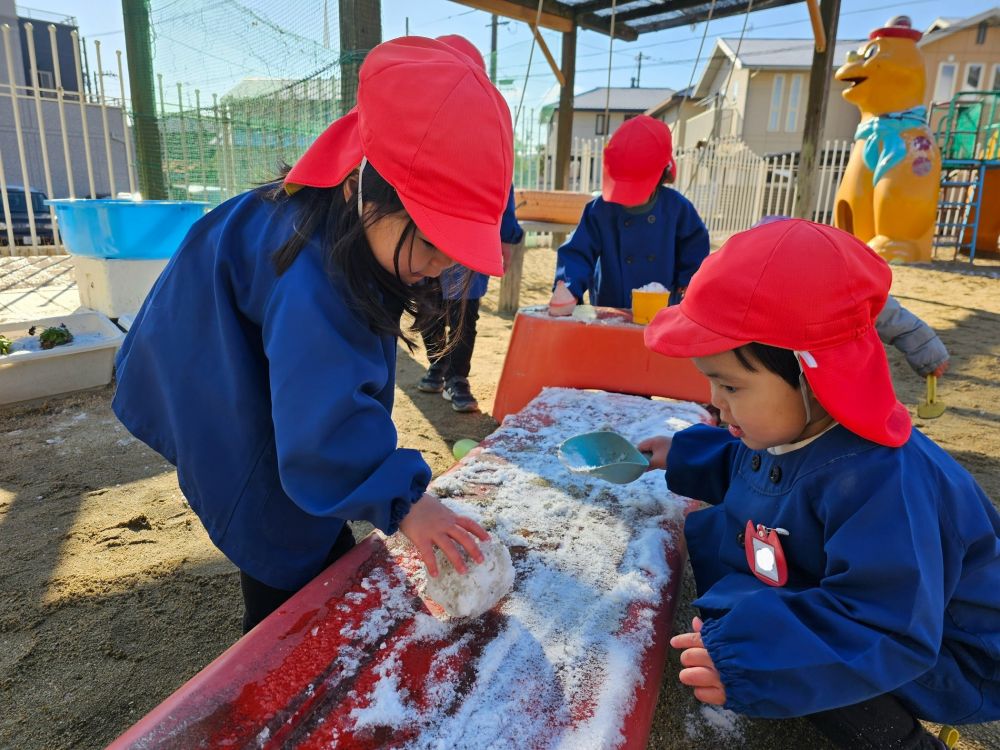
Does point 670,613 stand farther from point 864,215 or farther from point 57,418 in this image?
point 864,215

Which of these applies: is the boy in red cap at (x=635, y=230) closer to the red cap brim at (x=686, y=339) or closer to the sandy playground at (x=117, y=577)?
the sandy playground at (x=117, y=577)

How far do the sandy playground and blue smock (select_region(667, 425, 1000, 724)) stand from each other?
0.43 metres

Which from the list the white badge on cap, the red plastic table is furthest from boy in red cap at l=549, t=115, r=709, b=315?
the white badge on cap

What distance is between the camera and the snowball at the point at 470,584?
1.05 meters

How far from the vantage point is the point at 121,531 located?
209cm

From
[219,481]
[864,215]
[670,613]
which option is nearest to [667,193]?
[670,613]

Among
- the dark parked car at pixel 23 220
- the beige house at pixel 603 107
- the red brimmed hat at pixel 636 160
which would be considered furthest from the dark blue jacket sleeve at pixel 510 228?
the beige house at pixel 603 107

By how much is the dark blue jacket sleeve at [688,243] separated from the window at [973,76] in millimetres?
22501

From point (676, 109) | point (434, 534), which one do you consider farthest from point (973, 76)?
Answer: point (434, 534)

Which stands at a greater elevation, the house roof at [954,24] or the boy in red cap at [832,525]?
the house roof at [954,24]

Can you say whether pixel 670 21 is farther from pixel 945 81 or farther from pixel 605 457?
pixel 945 81

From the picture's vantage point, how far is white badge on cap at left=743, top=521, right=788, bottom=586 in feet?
3.60

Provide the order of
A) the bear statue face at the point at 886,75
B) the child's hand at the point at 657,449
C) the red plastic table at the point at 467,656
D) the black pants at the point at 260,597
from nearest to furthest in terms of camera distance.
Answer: the red plastic table at the point at 467,656, the black pants at the point at 260,597, the child's hand at the point at 657,449, the bear statue face at the point at 886,75

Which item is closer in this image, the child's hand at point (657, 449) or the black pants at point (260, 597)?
the black pants at point (260, 597)
